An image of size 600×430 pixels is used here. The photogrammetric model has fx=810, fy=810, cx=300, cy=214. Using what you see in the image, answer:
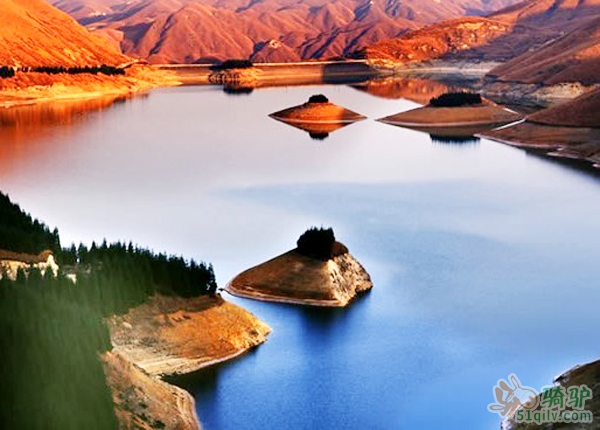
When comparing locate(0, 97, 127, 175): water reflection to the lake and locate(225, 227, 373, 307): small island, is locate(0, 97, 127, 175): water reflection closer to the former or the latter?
the lake

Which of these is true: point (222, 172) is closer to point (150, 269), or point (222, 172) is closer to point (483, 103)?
point (150, 269)

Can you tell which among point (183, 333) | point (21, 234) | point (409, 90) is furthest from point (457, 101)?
point (183, 333)

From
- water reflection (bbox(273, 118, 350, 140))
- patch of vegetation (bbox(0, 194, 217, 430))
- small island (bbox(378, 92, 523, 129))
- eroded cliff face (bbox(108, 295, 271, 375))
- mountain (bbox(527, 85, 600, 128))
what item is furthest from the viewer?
small island (bbox(378, 92, 523, 129))

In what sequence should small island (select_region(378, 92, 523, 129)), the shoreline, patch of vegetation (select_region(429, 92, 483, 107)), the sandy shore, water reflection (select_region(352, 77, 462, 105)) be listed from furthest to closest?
water reflection (select_region(352, 77, 462, 105)), the sandy shore, patch of vegetation (select_region(429, 92, 483, 107)), small island (select_region(378, 92, 523, 129)), the shoreline

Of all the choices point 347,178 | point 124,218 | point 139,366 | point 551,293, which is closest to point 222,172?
point 347,178

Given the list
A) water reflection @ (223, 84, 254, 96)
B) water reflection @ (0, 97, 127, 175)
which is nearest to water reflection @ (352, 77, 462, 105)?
water reflection @ (223, 84, 254, 96)
